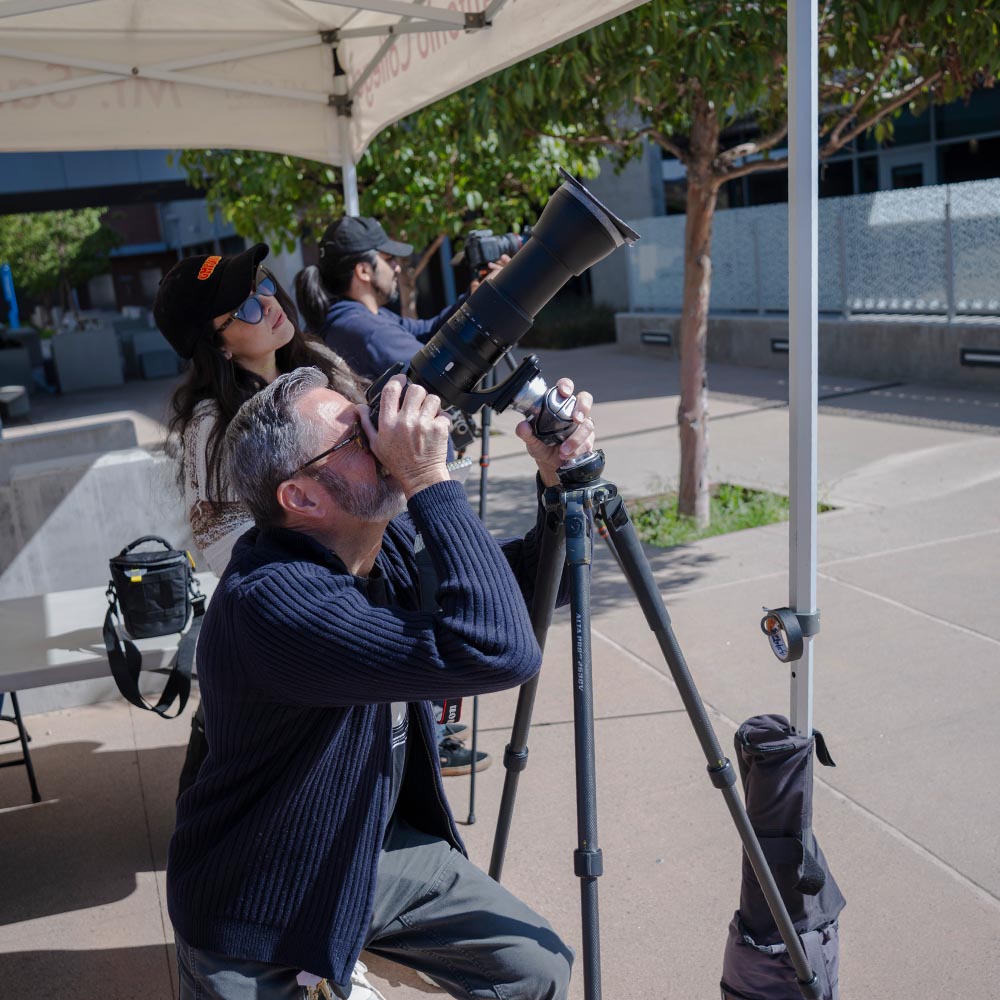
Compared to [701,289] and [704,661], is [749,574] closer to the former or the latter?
[704,661]

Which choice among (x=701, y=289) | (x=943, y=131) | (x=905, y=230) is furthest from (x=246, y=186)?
(x=943, y=131)

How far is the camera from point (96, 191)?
56.2 feet

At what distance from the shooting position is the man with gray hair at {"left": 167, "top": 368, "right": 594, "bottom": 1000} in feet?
5.53

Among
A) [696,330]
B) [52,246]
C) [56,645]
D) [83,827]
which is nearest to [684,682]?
[56,645]

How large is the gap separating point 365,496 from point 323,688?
33 cm

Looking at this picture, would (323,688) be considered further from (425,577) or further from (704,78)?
(704,78)

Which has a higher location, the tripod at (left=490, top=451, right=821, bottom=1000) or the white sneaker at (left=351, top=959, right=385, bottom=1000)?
A: the tripod at (left=490, top=451, right=821, bottom=1000)

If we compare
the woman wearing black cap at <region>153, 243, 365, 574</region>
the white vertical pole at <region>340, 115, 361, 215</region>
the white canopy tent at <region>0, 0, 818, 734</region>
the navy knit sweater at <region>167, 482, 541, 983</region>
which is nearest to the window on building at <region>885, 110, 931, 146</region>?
the white vertical pole at <region>340, 115, 361, 215</region>

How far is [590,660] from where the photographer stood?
6.41ft

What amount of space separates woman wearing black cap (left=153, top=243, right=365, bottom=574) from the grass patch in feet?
12.0

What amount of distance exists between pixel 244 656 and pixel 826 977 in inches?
55.1

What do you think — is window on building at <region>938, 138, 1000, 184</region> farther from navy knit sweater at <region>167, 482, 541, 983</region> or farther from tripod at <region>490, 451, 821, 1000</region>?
navy knit sweater at <region>167, 482, 541, 983</region>

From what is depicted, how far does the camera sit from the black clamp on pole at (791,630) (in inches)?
90.4

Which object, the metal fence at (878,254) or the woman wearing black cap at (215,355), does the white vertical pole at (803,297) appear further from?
the metal fence at (878,254)
